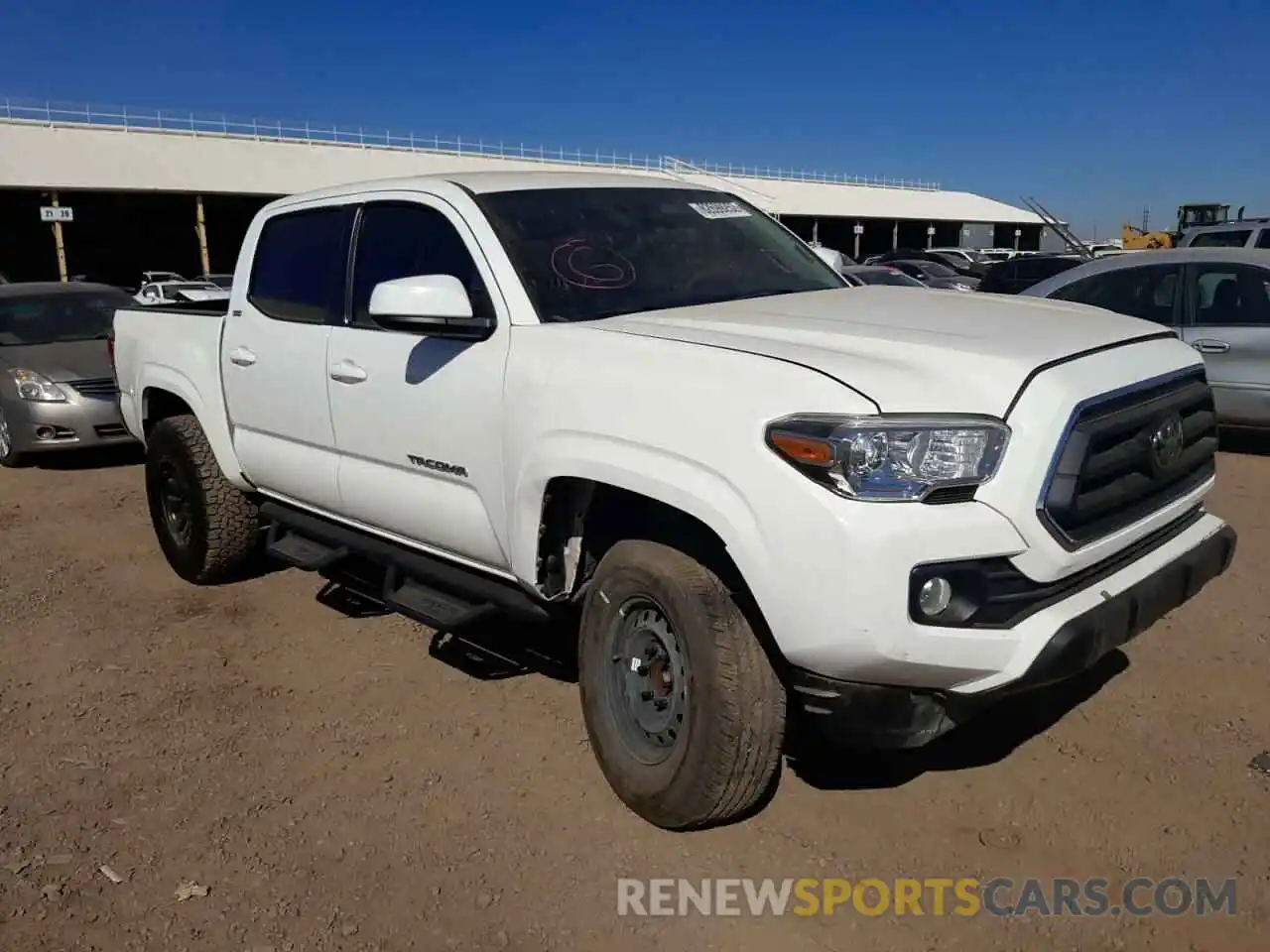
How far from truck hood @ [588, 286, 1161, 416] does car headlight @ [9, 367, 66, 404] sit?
24.2ft

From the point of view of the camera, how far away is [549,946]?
2.83 meters

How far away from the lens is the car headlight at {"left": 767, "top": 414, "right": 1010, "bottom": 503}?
2680 millimetres

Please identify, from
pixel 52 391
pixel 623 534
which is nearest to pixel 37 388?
pixel 52 391

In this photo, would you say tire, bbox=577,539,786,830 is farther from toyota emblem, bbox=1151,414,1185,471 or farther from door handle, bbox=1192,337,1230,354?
door handle, bbox=1192,337,1230,354

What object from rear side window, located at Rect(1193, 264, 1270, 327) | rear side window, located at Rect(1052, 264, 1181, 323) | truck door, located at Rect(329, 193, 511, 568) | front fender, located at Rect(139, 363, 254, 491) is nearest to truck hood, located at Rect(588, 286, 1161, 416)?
truck door, located at Rect(329, 193, 511, 568)

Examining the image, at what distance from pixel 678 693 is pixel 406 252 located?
2.09 metres

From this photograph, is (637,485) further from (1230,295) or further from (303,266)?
(1230,295)

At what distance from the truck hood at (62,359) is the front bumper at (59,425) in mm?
211

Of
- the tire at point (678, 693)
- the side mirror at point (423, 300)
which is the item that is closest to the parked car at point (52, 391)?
the side mirror at point (423, 300)

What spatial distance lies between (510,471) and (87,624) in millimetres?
2999

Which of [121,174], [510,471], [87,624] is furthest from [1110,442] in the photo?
[121,174]

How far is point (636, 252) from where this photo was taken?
13.3ft

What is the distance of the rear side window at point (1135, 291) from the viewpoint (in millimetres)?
8727

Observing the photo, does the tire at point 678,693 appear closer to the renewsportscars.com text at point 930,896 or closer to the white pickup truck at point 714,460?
the white pickup truck at point 714,460
